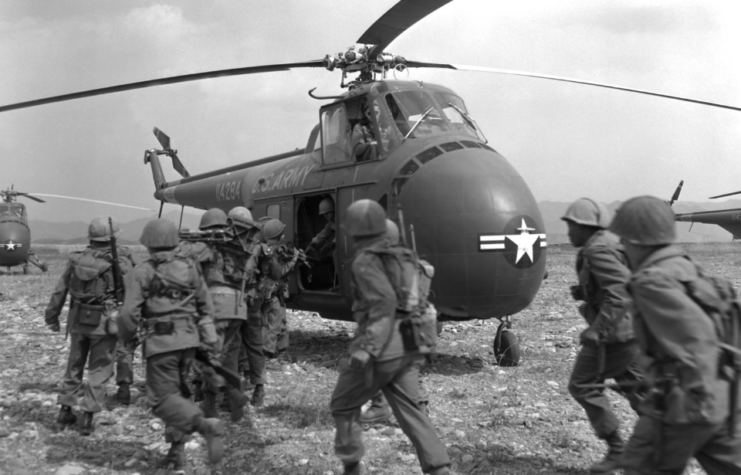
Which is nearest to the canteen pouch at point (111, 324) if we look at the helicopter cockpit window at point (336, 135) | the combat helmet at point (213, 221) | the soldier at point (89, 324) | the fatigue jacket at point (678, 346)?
the soldier at point (89, 324)

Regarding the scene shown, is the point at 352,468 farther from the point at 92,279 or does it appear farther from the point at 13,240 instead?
the point at 13,240

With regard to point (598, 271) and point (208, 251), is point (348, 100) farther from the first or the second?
point (598, 271)

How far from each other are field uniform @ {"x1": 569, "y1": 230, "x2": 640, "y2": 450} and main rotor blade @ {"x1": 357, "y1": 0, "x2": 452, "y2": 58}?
3051mm

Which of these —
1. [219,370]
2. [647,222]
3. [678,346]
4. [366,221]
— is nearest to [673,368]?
[678,346]

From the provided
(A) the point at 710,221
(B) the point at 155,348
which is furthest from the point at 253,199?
→ (A) the point at 710,221

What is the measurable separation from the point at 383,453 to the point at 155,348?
190cm

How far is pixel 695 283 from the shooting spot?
3137mm

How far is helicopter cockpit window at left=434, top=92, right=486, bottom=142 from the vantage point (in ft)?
26.7

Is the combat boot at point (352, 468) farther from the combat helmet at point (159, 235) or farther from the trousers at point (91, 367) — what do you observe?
the trousers at point (91, 367)

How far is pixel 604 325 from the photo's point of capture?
446 cm

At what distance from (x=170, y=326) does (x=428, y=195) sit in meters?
3.19

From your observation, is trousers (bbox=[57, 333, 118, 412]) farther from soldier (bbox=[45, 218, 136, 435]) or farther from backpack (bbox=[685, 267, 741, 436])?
backpack (bbox=[685, 267, 741, 436])

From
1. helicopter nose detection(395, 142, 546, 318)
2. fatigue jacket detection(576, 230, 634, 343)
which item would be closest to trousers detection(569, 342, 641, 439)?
fatigue jacket detection(576, 230, 634, 343)

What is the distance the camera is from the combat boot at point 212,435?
14.8 feet
